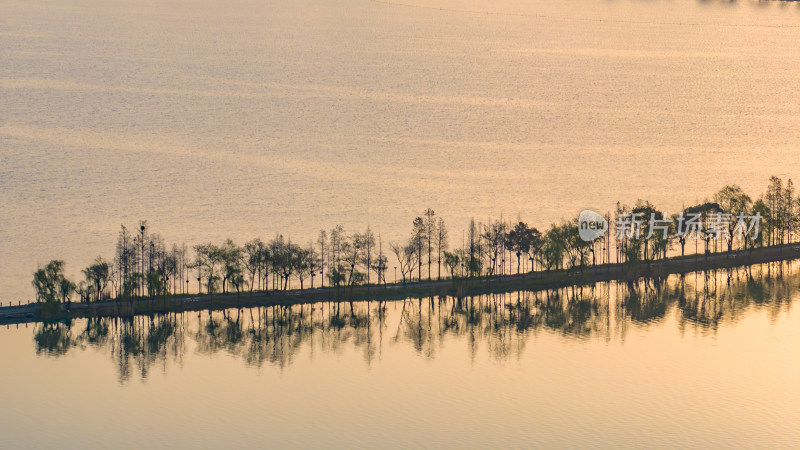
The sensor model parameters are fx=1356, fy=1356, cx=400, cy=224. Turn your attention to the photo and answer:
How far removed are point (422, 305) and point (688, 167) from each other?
52.3 m

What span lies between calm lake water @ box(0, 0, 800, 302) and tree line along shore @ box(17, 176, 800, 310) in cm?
717

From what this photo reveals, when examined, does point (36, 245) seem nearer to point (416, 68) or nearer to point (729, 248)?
point (729, 248)

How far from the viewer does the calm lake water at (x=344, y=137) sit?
110 meters

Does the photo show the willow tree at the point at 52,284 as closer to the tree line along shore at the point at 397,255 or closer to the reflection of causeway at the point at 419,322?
the tree line along shore at the point at 397,255

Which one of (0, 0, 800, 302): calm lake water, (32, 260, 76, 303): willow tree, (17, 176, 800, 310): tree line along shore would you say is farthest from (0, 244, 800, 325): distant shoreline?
(0, 0, 800, 302): calm lake water

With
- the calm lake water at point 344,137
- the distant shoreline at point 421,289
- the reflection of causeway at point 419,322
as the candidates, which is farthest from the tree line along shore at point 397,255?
the calm lake water at point 344,137

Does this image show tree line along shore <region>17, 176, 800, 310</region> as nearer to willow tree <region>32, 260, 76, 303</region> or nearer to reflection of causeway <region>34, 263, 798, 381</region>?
willow tree <region>32, 260, 76, 303</region>

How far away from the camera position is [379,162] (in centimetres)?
12719

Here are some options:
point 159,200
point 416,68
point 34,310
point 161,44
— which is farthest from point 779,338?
point 161,44

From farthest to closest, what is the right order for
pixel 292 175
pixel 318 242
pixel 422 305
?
pixel 292 175 < pixel 318 242 < pixel 422 305

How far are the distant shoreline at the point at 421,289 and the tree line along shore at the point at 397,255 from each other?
459 mm

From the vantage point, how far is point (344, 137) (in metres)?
138

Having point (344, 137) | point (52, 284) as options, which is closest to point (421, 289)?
point (52, 284)

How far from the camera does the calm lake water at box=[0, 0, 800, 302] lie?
4345 inches
